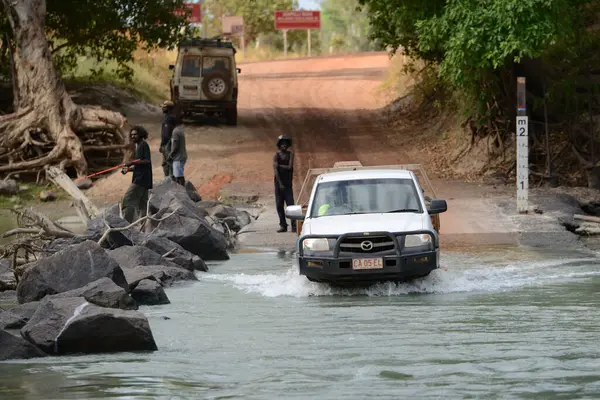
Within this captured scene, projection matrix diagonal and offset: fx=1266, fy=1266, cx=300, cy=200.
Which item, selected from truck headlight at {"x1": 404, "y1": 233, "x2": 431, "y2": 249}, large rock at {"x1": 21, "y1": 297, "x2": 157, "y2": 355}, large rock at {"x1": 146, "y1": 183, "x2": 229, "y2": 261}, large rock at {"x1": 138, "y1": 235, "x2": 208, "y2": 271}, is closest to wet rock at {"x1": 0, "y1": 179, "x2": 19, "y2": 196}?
large rock at {"x1": 146, "y1": 183, "x2": 229, "y2": 261}

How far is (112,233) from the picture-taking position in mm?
19359

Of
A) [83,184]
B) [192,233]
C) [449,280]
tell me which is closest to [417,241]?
[449,280]

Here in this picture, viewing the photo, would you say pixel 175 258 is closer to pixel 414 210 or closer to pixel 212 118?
pixel 414 210

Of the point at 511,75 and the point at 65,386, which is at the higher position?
the point at 511,75

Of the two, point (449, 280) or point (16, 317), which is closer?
point (16, 317)

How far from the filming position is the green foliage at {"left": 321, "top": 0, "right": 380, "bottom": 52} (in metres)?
96.6

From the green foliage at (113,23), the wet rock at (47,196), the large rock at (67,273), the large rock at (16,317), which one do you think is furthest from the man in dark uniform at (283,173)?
the green foliage at (113,23)

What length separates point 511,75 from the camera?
3088cm

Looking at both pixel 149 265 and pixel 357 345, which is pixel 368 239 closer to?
pixel 357 345

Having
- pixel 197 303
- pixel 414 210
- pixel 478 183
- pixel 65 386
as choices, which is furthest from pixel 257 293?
pixel 478 183

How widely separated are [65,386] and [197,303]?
15.6 ft

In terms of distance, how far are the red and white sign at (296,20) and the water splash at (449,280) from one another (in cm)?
6713

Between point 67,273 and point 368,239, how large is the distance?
3719 mm

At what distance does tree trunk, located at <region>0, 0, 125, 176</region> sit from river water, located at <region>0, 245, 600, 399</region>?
1809cm
